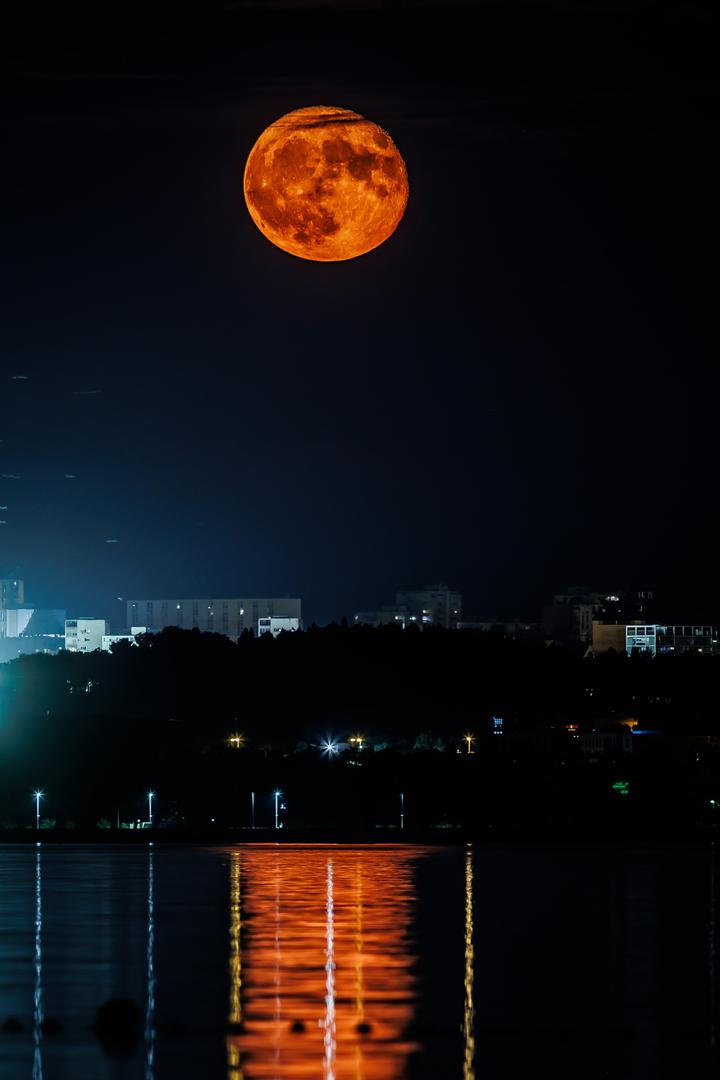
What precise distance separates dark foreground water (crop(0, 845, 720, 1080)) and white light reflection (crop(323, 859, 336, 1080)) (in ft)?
0.17

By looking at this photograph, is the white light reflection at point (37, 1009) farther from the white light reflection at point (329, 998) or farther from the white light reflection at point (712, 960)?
the white light reflection at point (712, 960)

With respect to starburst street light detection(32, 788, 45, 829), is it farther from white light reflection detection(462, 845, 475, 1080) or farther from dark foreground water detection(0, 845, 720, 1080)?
white light reflection detection(462, 845, 475, 1080)

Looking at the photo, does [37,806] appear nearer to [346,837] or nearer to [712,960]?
[346,837]

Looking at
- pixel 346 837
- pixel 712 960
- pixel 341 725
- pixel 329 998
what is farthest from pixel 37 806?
pixel 329 998

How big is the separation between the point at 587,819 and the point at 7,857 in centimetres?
3413

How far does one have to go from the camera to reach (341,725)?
455 ft

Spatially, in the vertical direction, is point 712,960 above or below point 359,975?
below

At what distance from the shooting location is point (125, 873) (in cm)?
6431

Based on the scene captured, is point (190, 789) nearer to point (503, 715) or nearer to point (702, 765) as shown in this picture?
point (702, 765)

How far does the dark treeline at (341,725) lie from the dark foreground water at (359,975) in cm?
4020

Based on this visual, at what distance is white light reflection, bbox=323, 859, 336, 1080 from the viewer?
2470cm

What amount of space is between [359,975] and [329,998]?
10.2 feet

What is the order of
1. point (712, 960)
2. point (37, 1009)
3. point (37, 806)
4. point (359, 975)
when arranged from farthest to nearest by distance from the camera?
point (37, 806)
point (712, 960)
point (359, 975)
point (37, 1009)

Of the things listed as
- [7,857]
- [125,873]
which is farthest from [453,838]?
[125,873]
